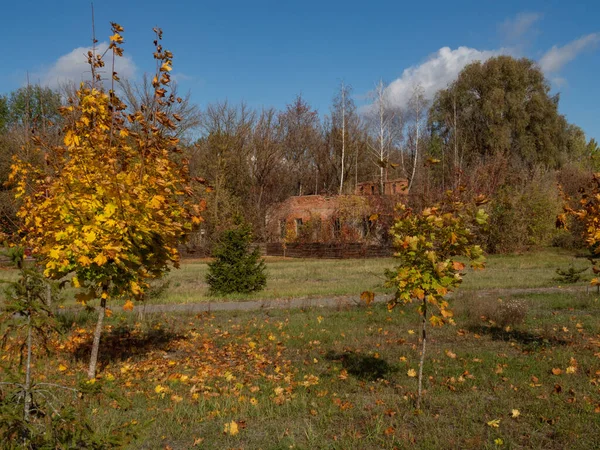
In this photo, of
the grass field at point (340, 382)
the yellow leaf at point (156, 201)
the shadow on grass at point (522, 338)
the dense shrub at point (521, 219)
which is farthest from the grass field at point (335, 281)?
the yellow leaf at point (156, 201)

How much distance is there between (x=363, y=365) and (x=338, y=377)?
67 cm

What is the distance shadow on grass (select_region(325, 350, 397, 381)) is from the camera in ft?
19.7

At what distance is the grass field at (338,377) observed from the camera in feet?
13.6

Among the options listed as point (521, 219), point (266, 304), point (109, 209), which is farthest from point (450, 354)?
point (521, 219)

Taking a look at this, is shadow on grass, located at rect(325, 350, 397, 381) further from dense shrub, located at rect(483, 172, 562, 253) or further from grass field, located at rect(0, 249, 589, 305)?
dense shrub, located at rect(483, 172, 562, 253)

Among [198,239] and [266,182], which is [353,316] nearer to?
[198,239]

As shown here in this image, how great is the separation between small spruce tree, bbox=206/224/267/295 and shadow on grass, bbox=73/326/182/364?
4.50 meters

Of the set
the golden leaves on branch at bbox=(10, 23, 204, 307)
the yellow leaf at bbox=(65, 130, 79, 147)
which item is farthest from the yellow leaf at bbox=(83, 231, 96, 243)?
the yellow leaf at bbox=(65, 130, 79, 147)

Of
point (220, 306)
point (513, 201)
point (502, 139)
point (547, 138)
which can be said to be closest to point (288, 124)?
point (502, 139)

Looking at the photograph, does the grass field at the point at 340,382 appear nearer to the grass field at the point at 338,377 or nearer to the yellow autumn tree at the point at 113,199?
the grass field at the point at 338,377

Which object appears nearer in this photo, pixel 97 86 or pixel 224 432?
pixel 224 432

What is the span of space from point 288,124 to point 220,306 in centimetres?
4304

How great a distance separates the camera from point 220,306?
1183 centimetres

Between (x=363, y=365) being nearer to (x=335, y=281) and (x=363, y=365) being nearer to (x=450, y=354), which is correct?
(x=450, y=354)
